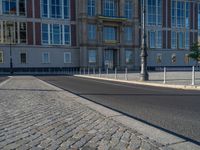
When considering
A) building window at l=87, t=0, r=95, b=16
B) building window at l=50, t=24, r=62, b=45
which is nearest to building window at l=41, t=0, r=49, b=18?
building window at l=50, t=24, r=62, b=45

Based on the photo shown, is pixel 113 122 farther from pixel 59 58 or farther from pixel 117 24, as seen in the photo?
pixel 117 24

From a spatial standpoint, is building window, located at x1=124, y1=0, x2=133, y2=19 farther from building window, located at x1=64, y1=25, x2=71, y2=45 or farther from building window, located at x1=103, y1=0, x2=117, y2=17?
building window, located at x1=64, y1=25, x2=71, y2=45

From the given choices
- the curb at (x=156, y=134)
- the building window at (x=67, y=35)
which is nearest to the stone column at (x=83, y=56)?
the building window at (x=67, y=35)

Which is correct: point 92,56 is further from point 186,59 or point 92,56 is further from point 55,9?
point 186,59

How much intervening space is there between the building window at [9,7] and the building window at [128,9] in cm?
2521

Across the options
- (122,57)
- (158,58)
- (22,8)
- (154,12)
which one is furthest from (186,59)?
(22,8)

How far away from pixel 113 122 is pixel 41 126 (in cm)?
181

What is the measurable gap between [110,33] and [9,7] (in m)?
22.7

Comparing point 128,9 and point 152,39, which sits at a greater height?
point 128,9

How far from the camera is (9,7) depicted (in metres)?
51.2

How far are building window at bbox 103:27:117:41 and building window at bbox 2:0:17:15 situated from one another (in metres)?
20.0

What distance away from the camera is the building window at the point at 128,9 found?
60031 millimetres

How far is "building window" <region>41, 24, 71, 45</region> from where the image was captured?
53531 millimetres

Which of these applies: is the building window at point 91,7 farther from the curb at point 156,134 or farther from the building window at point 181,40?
the curb at point 156,134
